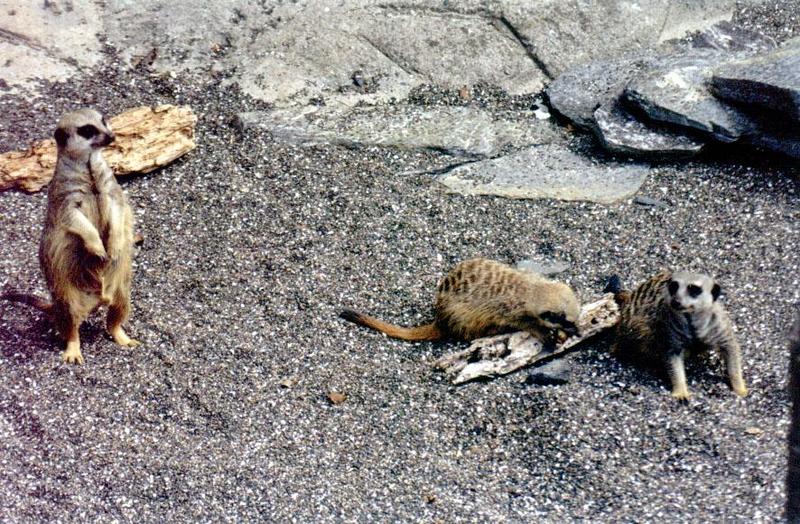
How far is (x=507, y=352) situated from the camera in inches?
117

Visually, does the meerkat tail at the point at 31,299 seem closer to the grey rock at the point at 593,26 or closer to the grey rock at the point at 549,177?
the grey rock at the point at 549,177

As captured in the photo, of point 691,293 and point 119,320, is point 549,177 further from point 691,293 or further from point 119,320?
point 119,320

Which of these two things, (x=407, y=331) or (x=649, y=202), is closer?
(x=407, y=331)

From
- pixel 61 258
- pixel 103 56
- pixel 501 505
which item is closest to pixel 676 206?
pixel 501 505

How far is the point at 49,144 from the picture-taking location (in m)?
3.72

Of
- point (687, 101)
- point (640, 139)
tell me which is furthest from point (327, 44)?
point (687, 101)

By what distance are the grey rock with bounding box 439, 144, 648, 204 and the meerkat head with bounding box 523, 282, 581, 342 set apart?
2.85ft

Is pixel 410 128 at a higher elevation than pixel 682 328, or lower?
lower

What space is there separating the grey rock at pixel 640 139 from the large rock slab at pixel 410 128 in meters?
0.25

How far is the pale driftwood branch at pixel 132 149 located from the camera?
146 inches

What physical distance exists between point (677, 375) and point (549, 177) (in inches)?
51.3

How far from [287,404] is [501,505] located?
75 centimetres

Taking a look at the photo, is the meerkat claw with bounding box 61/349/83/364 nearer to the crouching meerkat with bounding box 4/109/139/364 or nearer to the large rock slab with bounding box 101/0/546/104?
the crouching meerkat with bounding box 4/109/139/364

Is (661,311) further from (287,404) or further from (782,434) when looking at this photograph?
(287,404)
